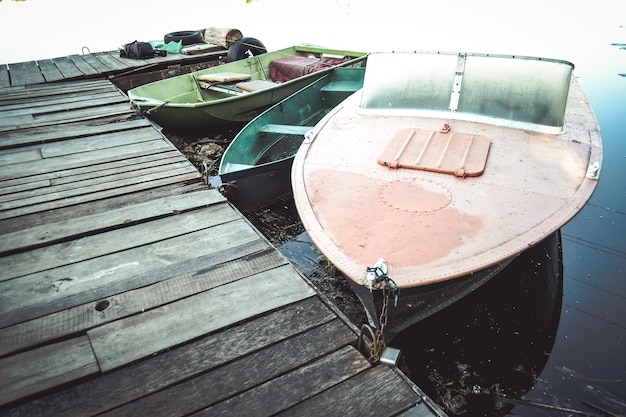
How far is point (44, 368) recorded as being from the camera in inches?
92.4

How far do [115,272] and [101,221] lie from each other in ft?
2.95

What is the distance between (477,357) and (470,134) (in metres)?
2.51

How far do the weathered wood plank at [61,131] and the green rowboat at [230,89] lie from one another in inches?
28.3

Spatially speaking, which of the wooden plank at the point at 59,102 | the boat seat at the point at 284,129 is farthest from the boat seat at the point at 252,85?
the wooden plank at the point at 59,102

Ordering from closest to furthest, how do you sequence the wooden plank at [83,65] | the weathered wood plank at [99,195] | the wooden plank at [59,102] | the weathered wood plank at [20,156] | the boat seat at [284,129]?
the weathered wood plank at [99,195] < the weathered wood plank at [20,156] < the boat seat at [284,129] < the wooden plank at [59,102] < the wooden plank at [83,65]

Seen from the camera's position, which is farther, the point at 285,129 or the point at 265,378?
the point at 285,129

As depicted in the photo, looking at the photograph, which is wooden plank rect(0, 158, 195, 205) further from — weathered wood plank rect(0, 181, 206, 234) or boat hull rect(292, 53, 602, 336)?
boat hull rect(292, 53, 602, 336)

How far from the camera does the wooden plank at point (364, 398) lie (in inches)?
85.2

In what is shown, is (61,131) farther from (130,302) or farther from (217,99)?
(130,302)

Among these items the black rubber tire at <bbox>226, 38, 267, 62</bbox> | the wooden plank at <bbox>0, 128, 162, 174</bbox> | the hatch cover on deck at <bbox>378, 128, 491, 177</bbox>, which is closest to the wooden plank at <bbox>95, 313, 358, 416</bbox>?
the hatch cover on deck at <bbox>378, 128, 491, 177</bbox>

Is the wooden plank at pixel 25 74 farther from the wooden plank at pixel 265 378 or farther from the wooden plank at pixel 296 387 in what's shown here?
the wooden plank at pixel 296 387

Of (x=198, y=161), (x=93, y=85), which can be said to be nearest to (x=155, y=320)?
(x=198, y=161)

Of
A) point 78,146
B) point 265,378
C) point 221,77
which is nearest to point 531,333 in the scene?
point 265,378

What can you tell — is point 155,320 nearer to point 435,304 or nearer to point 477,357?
point 435,304
